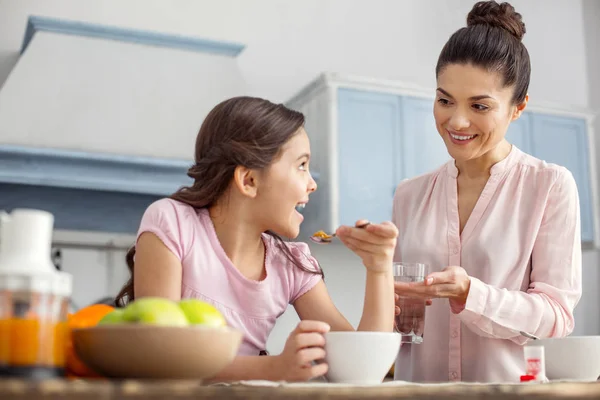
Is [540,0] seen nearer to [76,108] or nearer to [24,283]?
[76,108]

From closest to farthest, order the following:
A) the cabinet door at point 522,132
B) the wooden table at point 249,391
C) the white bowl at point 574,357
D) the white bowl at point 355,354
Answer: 1. the wooden table at point 249,391
2. the white bowl at point 355,354
3. the white bowl at point 574,357
4. the cabinet door at point 522,132

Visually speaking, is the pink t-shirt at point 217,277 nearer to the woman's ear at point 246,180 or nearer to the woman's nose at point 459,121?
the woman's ear at point 246,180

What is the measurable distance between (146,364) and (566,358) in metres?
0.71

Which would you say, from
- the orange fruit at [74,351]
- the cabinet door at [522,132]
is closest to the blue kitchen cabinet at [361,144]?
the cabinet door at [522,132]

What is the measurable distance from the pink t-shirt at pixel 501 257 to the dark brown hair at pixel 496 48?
184mm

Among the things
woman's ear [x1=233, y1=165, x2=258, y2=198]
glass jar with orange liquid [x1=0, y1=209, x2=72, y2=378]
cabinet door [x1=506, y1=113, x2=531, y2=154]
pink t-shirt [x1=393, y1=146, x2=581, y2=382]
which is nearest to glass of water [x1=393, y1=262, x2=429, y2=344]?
pink t-shirt [x1=393, y1=146, x2=581, y2=382]

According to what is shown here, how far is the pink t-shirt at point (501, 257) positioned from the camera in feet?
5.05

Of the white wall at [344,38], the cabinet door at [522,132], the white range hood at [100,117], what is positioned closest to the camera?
the white range hood at [100,117]

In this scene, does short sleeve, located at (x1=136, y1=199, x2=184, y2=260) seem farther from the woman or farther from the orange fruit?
the woman

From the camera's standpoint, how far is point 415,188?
190 centimetres

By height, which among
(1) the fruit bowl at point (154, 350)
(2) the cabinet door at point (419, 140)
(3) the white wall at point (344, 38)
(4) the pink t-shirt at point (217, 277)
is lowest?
(1) the fruit bowl at point (154, 350)

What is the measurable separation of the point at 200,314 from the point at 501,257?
1022 mm

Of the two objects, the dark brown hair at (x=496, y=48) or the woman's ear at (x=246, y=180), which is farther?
the dark brown hair at (x=496, y=48)

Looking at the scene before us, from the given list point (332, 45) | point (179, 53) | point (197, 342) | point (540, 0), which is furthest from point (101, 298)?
point (540, 0)
